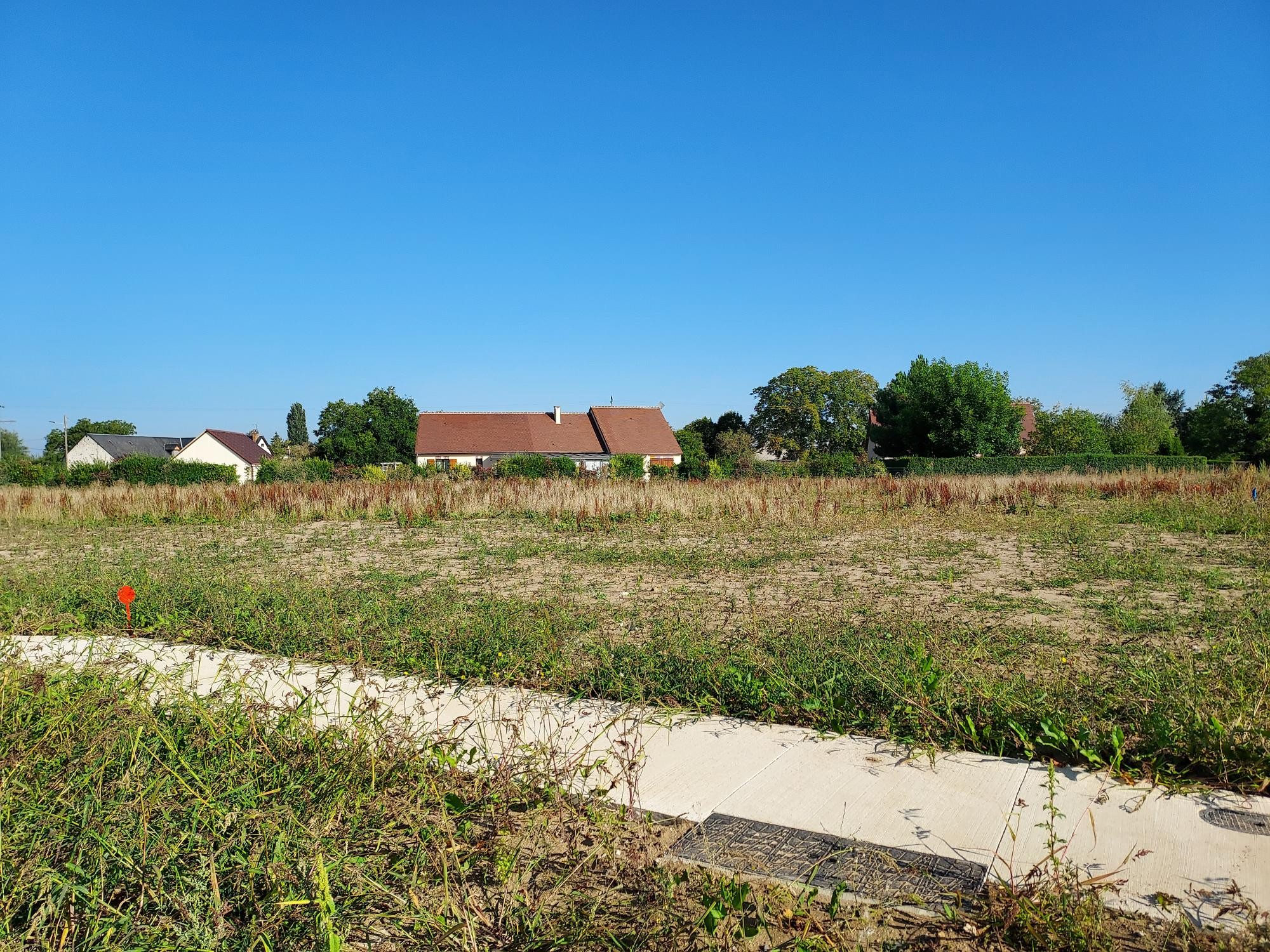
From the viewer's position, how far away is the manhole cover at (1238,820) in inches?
110

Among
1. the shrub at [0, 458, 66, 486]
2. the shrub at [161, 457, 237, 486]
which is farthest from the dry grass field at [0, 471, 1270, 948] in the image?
the shrub at [0, 458, 66, 486]

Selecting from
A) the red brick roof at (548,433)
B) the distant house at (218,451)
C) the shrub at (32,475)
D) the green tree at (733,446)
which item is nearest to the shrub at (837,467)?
the green tree at (733,446)

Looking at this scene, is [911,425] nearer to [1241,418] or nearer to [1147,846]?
[1241,418]

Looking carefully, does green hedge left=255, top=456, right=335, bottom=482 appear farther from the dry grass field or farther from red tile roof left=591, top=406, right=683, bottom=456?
red tile roof left=591, top=406, right=683, bottom=456

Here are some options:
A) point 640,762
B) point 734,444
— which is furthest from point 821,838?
point 734,444

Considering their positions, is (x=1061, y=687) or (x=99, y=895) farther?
(x=1061, y=687)

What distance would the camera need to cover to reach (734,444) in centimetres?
4581

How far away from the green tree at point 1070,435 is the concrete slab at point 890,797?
1857 inches

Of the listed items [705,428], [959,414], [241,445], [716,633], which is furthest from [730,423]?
[716,633]

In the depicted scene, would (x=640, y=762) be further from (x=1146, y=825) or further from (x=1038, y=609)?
(x=1038, y=609)

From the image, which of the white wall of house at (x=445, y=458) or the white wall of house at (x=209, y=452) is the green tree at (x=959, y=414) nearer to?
the white wall of house at (x=445, y=458)

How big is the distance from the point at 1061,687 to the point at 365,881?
11.2 feet

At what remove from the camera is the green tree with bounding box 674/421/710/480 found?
31.7 metres

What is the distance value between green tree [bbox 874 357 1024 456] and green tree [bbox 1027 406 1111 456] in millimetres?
2878
